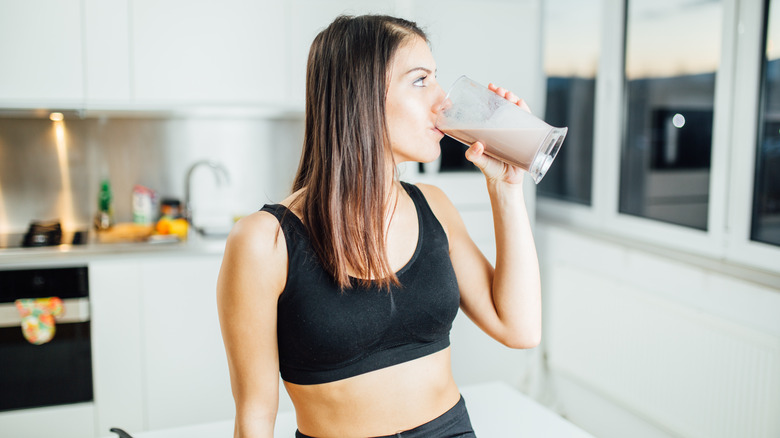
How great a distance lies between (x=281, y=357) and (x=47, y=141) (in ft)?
7.24

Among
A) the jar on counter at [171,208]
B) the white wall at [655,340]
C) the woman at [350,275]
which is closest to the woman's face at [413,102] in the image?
the woman at [350,275]

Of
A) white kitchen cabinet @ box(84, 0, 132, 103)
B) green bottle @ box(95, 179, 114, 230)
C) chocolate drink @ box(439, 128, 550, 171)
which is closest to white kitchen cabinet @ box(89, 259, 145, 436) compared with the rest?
green bottle @ box(95, 179, 114, 230)

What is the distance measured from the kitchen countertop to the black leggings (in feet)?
4.80

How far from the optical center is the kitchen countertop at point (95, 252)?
7.55 ft

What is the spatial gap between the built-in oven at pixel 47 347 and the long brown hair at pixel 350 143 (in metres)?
1.59

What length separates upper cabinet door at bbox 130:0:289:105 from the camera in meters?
2.55

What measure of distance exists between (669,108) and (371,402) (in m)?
1.95

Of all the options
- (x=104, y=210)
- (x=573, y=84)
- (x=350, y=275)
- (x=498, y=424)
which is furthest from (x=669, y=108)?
(x=104, y=210)

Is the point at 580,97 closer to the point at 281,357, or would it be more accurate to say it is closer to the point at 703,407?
the point at 703,407

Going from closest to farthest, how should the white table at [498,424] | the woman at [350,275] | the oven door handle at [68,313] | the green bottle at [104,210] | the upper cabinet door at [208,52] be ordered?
the woman at [350,275] < the white table at [498,424] < the oven door handle at [68,313] < the upper cabinet door at [208,52] < the green bottle at [104,210]

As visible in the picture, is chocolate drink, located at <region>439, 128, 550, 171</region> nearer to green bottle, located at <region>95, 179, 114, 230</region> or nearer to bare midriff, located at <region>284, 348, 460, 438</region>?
bare midriff, located at <region>284, 348, 460, 438</region>

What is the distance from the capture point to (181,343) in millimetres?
2480

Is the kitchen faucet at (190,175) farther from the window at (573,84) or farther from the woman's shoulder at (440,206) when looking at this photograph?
the woman's shoulder at (440,206)

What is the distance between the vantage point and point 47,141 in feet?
9.29
